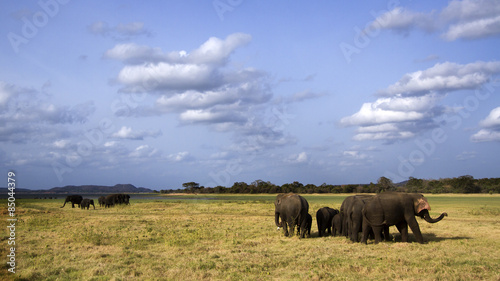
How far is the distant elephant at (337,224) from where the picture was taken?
72.4 feet

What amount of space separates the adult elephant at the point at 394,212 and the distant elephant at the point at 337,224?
3238 mm

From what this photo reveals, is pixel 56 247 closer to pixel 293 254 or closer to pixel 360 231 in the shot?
pixel 293 254

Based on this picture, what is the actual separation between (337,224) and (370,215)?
12.7ft

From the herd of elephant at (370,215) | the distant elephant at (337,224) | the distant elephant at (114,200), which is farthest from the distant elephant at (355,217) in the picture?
the distant elephant at (114,200)

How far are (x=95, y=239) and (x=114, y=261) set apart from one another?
19.9 ft

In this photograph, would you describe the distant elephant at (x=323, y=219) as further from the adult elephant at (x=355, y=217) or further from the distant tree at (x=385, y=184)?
the distant tree at (x=385, y=184)

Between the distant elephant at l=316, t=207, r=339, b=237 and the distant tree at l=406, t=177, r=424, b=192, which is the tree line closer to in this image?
the distant tree at l=406, t=177, r=424, b=192

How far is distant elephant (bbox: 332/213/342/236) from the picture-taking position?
22.1 m

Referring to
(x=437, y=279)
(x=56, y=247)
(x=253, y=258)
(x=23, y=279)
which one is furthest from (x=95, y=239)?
(x=437, y=279)

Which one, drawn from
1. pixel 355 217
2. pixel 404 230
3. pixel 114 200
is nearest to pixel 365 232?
pixel 355 217

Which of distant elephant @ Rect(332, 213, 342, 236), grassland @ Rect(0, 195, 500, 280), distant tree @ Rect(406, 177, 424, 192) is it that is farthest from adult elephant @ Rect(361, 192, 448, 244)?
distant tree @ Rect(406, 177, 424, 192)

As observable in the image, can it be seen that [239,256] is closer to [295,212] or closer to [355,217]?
[295,212]

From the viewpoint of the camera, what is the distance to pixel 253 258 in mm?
14938

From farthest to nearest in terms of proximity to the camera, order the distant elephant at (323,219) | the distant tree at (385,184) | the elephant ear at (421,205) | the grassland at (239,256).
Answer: the distant tree at (385,184) < the distant elephant at (323,219) < the elephant ear at (421,205) < the grassland at (239,256)
